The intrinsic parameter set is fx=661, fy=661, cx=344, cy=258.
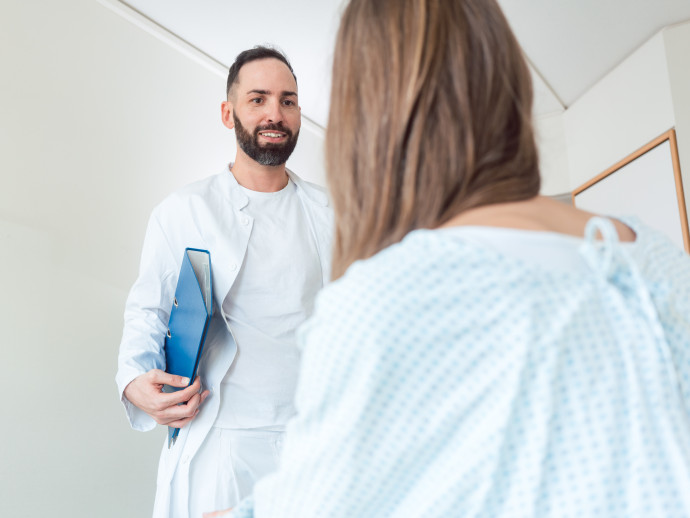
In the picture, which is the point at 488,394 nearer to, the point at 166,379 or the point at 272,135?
the point at 166,379

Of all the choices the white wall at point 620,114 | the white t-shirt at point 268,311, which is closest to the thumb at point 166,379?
the white t-shirt at point 268,311

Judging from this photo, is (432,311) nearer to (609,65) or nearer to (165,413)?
(165,413)

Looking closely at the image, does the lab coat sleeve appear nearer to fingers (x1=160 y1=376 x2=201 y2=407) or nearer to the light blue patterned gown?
fingers (x1=160 y1=376 x2=201 y2=407)

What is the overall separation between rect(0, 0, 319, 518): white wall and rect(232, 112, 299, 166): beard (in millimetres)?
670

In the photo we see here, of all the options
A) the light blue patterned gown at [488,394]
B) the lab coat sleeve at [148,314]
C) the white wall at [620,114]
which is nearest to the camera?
the light blue patterned gown at [488,394]

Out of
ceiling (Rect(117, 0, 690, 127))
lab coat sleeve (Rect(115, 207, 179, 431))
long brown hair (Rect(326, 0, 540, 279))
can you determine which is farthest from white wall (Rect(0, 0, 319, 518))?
long brown hair (Rect(326, 0, 540, 279))

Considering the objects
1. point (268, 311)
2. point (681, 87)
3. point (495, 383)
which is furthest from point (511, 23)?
point (495, 383)

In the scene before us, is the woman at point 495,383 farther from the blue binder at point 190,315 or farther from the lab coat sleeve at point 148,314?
the lab coat sleeve at point 148,314

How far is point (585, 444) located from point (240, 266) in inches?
47.0

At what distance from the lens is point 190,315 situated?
4.82 feet

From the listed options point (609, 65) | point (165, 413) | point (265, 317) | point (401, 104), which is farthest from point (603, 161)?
point (401, 104)

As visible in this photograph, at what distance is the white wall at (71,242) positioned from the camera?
192 centimetres

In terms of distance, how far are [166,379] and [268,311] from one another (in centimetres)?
31

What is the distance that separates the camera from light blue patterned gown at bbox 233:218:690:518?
1.77 ft
